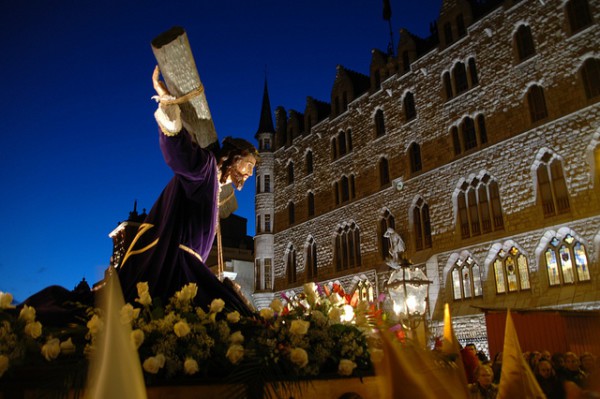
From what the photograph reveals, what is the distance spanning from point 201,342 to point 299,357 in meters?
0.44

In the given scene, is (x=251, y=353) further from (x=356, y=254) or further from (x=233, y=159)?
(x=356, y=254)

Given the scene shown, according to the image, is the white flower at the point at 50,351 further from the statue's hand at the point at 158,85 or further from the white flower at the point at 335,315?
the statue's hand at the point at 158,85

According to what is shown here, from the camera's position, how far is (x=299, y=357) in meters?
2.07

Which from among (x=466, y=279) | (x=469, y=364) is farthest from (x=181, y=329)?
(x=466, y=279)

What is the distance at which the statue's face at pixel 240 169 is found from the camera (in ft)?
11.3

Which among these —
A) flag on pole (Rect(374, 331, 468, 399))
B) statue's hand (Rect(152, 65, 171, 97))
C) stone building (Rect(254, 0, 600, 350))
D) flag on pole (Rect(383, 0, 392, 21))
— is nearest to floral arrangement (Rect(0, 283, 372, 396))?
flag on pole (Rect(374, 331, 468, 399))

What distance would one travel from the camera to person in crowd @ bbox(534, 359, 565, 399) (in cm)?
513

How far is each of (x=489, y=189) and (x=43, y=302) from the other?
49.9ft

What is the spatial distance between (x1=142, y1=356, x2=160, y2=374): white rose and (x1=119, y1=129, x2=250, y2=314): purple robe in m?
0.81

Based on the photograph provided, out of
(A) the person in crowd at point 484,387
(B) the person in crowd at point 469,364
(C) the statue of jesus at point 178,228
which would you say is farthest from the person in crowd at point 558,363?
(C) the statue of jesus at point 178,228

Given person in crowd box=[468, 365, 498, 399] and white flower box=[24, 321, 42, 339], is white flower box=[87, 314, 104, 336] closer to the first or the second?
white flower box=[24, 321, 42, 339]

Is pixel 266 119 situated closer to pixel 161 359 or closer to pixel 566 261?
pixel 566 261

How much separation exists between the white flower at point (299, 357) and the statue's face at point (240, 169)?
169 cm

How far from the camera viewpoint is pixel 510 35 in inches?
610
